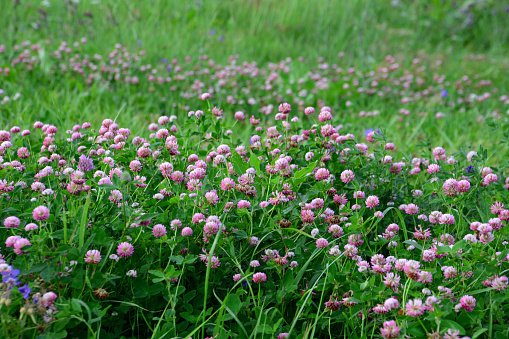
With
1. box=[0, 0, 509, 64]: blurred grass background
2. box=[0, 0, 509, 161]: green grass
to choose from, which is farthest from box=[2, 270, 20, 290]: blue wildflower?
box=[0, 0, 509, 64]: blurred grass background

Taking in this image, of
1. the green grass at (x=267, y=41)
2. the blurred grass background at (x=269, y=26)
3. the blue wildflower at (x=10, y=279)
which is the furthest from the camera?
the blurred grass background at (x=269, y=26)

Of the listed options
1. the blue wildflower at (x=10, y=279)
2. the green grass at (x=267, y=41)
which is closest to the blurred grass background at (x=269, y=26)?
the green grass at (x=267, y=41)

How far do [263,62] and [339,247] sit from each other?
4405 mm

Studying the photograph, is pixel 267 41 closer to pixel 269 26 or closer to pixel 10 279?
pixel 269 26

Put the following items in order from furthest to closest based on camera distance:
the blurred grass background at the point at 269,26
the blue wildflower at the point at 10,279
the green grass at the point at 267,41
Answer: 1. the blurred grass background at the point at 269,26
2. the green grass at the point at 267,41
3. the blue wildflower at the point at 10,279

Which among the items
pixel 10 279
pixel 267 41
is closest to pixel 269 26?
pixel 267 41

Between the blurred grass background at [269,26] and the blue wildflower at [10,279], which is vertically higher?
the blurred grass background at [269,26]

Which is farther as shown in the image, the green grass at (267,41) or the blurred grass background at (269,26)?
the blurred grass background at (269,26)

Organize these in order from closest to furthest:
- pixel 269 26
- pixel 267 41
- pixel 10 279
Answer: pixel 10 279, pixel 267 41, pixel 269 26

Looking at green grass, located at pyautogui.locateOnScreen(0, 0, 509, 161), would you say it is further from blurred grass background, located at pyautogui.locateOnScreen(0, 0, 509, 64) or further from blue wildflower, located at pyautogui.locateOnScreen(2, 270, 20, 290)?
blue wildflower, located at pyautogui.locateOnScreen(2, 270, 20, 290)

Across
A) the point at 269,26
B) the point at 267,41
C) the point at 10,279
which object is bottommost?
the point at 10,279

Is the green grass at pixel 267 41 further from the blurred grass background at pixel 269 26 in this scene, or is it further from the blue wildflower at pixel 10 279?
the blue wildflower at pixel 10 279

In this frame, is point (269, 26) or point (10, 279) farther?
point (269, 26)

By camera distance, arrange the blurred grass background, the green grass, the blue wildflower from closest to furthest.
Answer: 1. the blue wildflower
2. the green grass
3. the blurred grass background
